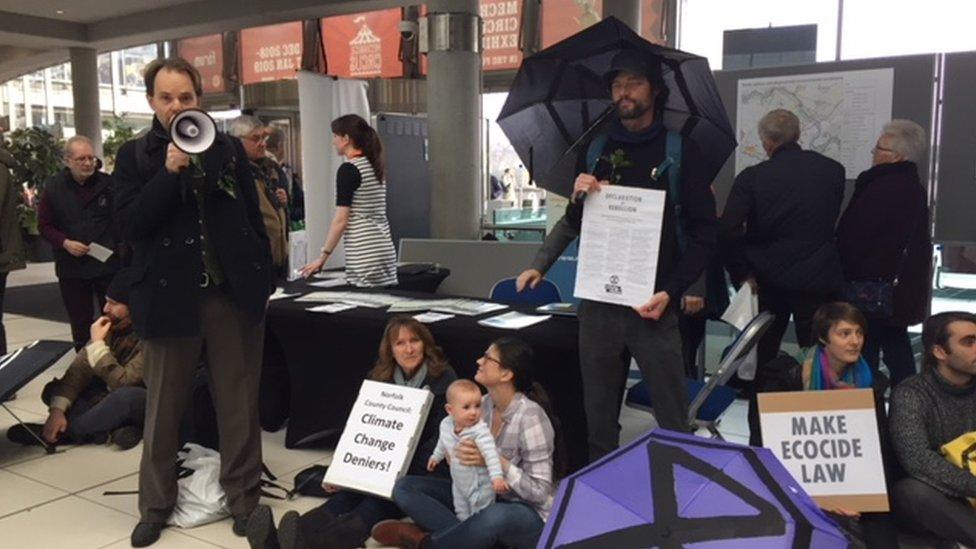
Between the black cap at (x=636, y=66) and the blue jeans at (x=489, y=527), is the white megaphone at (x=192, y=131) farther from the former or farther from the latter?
the blue jeans at (x=489, y=527)

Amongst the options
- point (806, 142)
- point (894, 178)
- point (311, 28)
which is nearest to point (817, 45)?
point (806, 142)

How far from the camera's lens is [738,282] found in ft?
12.3

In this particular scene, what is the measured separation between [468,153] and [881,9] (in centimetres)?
317

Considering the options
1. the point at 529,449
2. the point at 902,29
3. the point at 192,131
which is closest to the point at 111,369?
the point at 192,131

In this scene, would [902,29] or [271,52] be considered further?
[271,52]

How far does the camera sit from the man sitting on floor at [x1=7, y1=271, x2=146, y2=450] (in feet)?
13.0

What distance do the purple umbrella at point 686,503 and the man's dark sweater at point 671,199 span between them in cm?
138

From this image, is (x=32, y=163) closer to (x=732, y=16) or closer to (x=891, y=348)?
→ (x=732, y=16)

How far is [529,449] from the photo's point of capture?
9.03ft

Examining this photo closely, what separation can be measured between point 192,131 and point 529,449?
1.48 metres

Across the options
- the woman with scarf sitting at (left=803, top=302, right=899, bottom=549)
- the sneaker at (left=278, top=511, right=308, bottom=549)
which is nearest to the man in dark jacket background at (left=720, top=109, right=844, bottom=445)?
the woman with scarf sitting at (left=803, top=302, right=899, bottom=549)

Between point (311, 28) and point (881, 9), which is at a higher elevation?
point (311, 28)

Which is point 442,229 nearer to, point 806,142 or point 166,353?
point 806,142

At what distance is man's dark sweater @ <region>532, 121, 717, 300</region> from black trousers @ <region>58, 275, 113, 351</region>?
3714 mm
